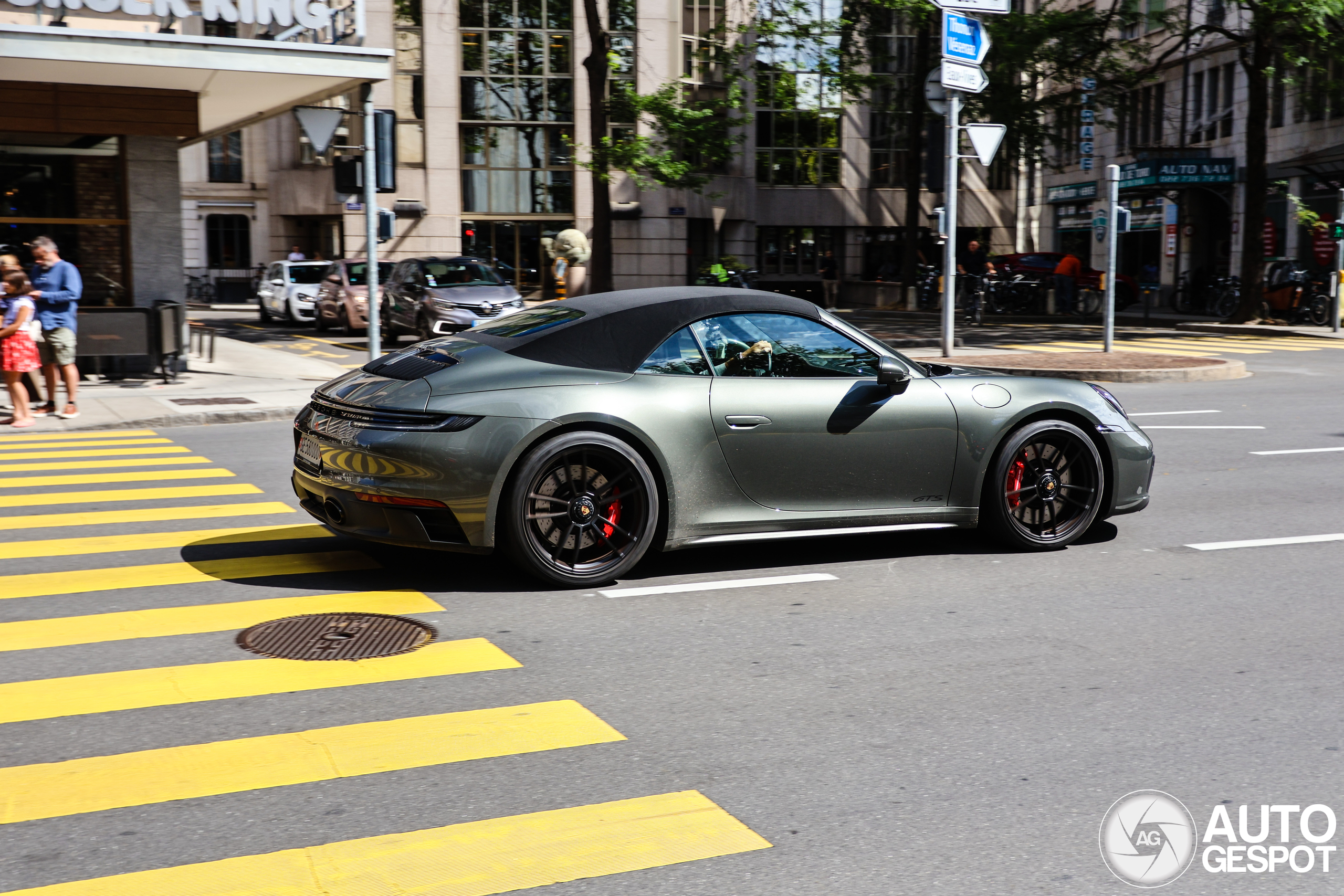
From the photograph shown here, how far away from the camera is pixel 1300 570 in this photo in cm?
684

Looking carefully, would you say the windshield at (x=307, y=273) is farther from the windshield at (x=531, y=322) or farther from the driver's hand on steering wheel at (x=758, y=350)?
the driver's hand on steering wheel at (x=758, y=350)

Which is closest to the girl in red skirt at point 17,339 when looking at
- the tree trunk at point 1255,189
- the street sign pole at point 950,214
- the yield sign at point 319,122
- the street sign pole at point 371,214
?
the street sign pole at point 371,214

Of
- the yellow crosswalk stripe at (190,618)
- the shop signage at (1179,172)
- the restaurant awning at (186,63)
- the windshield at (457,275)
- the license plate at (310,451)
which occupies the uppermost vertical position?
the shop signage at (1179,172)

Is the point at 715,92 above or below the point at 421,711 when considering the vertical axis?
above

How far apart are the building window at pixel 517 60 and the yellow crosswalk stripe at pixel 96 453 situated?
35.6 metres

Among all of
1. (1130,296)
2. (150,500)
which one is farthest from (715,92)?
(150,500)

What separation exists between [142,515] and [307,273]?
25309 millimetres

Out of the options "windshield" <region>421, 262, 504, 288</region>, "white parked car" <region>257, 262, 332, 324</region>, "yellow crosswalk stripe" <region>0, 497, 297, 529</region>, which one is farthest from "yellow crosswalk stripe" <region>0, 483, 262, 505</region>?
"white parked car" <region>257, 262, 332, 324</region>

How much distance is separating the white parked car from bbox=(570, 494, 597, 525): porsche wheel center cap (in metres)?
26.0

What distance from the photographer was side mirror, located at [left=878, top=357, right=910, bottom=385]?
6.67 meters

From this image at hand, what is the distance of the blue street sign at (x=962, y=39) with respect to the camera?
57.5ft

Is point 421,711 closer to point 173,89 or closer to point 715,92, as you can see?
point 173,89

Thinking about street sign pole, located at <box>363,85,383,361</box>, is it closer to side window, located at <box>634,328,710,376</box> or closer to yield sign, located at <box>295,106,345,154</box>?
yield sign, located at <box>295,106,345,154</box>

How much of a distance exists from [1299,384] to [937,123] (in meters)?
5.96
